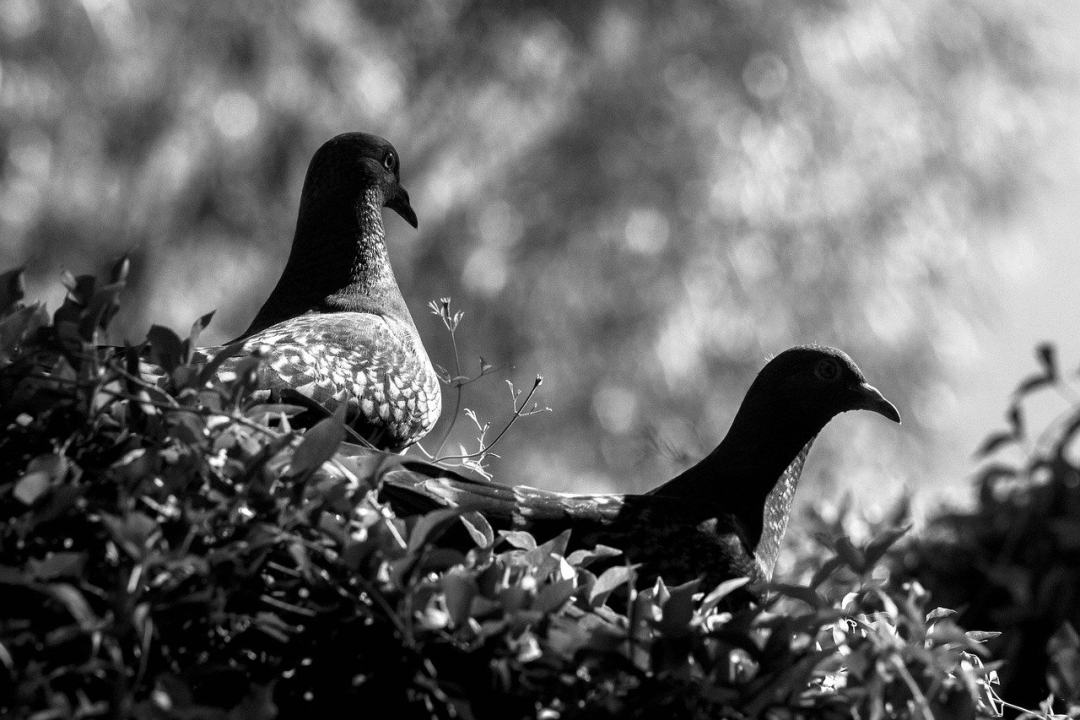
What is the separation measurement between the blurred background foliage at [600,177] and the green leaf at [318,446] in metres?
12.7

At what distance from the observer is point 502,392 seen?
1675 centimetres

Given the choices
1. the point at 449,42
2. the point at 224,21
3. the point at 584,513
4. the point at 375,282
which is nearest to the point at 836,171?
the point at 449,42

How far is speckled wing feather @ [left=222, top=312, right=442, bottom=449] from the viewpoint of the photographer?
14.6ft

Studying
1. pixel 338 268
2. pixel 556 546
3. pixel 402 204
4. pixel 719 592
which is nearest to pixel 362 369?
pixel 338 268

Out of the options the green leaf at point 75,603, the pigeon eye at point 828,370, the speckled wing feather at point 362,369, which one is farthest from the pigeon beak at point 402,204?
the green leaf at point 75,603

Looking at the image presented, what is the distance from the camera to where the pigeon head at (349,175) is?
5.55 m

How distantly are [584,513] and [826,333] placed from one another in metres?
15.7

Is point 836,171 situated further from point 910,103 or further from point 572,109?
point 572,109

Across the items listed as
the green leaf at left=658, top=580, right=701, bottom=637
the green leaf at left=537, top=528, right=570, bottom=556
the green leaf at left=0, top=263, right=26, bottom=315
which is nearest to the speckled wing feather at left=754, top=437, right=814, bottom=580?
the green leaf at left=537, top=528, right=570, bottom=556

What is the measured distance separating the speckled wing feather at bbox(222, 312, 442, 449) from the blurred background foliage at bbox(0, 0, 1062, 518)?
974cm

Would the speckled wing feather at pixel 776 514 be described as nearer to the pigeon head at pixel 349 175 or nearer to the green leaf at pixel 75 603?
the pigeon head at pixel 349 175

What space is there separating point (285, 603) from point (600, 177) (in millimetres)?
16345

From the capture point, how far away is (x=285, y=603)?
195 cm

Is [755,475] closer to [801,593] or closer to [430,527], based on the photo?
[801,593]
